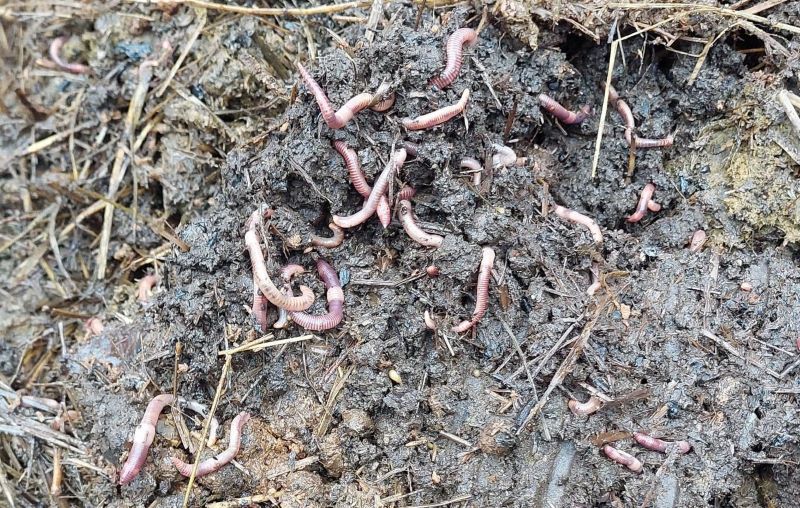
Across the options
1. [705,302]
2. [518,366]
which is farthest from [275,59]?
[705,302]

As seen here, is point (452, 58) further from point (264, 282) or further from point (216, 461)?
point (216, 461)

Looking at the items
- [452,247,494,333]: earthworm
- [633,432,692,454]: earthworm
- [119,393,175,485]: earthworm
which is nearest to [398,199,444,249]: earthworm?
[452,247,494,333]: earthworm

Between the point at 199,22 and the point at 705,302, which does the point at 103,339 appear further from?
the point at 705,302

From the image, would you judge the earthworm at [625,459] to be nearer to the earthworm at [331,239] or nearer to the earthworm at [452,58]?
the earthworm at [331,239]

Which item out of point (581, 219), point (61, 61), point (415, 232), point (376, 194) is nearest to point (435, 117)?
point (376, 194)

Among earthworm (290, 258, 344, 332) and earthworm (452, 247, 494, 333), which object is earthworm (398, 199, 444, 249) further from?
earthworm (290, 258, 344, 332)
